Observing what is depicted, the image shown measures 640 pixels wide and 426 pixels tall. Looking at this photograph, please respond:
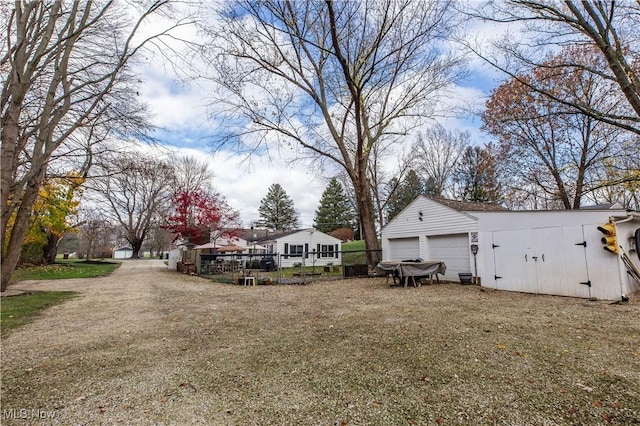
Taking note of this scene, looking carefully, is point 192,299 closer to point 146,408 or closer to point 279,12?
point 146,408

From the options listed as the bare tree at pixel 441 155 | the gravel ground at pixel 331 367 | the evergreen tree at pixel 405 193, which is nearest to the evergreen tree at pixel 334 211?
the evergreen tree at pixel 405 193

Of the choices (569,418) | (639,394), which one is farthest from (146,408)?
(639,394)

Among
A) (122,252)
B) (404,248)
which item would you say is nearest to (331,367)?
(404,248)

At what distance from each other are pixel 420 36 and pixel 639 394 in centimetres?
1325

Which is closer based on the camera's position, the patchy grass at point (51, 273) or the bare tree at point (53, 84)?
the bare tree at point (53, 84)

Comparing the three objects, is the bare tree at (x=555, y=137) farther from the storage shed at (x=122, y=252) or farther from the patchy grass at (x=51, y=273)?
the storage shed at (x=122, y=252)

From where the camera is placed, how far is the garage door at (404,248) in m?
14.7

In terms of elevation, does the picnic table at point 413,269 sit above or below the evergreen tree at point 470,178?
below

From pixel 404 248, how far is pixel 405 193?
22.9 m

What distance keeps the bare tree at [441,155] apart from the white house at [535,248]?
16.8m

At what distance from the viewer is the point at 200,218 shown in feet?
77.9

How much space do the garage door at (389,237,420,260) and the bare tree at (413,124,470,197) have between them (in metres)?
14.9

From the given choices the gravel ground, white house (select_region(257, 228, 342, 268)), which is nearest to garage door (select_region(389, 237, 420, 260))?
the gravel ground

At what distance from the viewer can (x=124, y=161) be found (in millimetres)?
8047
